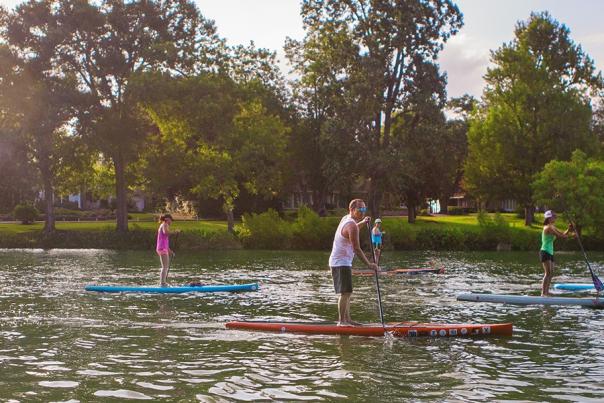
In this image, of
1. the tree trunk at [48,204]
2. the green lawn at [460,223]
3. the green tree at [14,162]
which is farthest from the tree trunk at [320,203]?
the green tree at [14,162]

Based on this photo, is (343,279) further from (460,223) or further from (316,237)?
(460,223)

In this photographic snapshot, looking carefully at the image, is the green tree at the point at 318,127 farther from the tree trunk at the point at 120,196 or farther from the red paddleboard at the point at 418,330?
the red paddleboard at the point at 418,330

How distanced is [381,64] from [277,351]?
171 ft

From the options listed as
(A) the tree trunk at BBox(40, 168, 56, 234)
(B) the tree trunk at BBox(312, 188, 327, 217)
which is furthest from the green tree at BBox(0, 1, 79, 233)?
(B) the tree trunk at BBox(312, 188, 327, 217)

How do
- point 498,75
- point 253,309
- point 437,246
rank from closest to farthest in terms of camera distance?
point 253,309 < point 437,246 < point 498,75

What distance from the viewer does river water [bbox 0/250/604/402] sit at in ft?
38.2

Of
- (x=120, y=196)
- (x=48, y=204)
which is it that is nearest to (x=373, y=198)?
(x=120, y=196)

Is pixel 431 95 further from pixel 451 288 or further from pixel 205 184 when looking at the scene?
pixel 451 288

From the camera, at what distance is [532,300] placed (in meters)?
21.8

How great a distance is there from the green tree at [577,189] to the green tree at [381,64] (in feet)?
37.9

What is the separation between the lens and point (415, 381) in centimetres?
1216

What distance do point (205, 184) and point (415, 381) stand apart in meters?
52.3

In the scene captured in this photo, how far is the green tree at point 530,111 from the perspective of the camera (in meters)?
73.7

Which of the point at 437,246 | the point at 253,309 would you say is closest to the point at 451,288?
the point at 253,309
